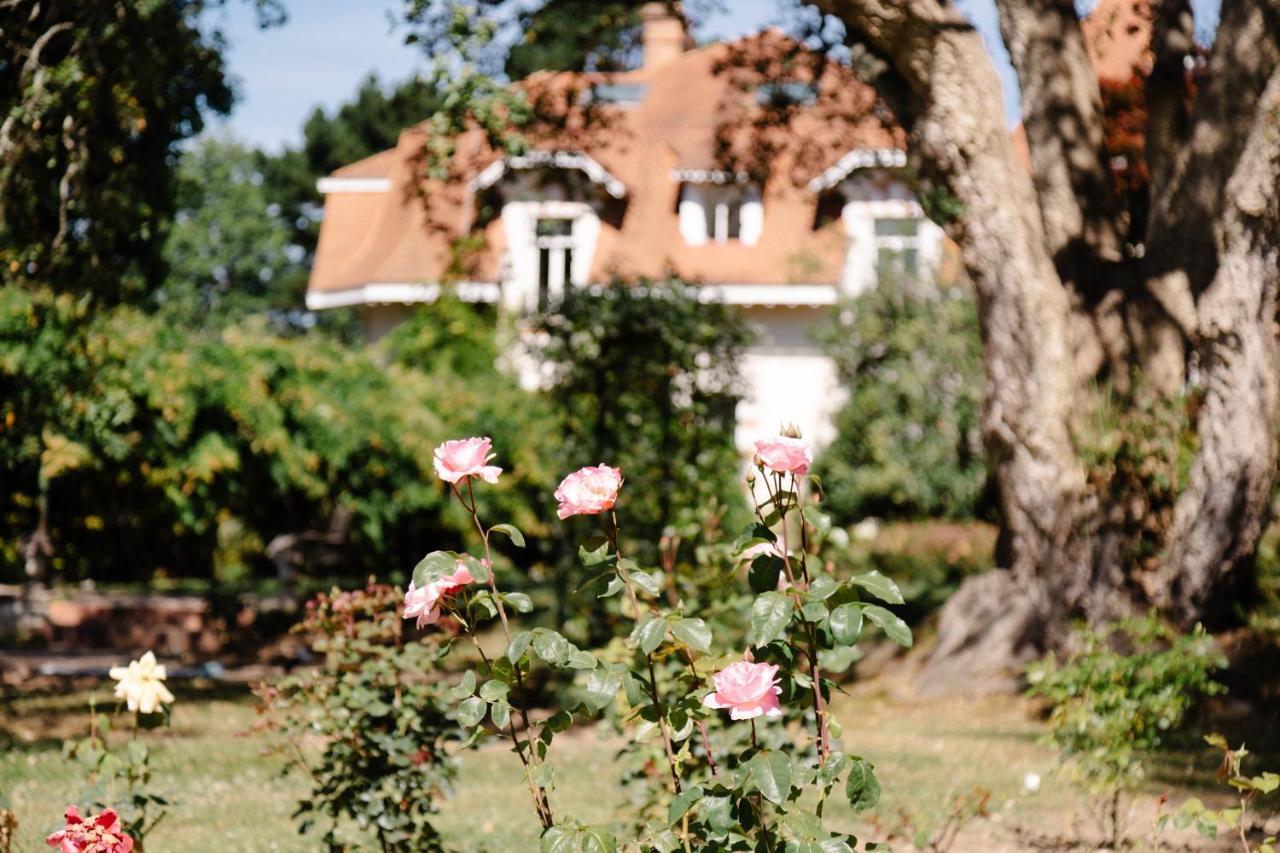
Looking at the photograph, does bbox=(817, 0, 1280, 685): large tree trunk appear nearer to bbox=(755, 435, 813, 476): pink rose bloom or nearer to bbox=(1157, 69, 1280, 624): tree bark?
bbox=(1157, 69, 1280, 624): tree bark

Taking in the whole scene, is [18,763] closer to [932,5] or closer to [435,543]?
[932,5]

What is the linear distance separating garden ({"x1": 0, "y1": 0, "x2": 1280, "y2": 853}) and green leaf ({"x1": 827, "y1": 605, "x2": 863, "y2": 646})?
0.02m

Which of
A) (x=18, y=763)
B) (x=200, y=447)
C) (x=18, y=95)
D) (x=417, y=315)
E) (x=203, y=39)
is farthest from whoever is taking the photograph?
(x=417, y=315)

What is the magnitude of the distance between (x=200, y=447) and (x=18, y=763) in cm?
Result: 743

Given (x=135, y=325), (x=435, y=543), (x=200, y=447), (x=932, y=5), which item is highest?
(x=932, y=5)

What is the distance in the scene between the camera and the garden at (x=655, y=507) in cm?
387

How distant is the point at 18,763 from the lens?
8.32 metres

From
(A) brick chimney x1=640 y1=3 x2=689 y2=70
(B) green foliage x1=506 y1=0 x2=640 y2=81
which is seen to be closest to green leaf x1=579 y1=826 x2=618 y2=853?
(B) green foliage x1=506 y1=0 x2=640 y2=81

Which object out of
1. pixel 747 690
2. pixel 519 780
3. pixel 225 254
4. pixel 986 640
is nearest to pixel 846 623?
pixel 747 690

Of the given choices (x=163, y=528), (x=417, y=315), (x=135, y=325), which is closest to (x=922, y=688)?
(x=135, y=325)

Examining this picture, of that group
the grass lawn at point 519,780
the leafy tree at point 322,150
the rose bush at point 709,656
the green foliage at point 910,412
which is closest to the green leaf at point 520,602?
the rose bush at point 709,656

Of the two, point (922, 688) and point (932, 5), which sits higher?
point (932, 5)

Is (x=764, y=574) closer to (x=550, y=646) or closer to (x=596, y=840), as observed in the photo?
(x=550, y=646)

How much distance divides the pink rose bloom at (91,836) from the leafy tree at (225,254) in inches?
2014
